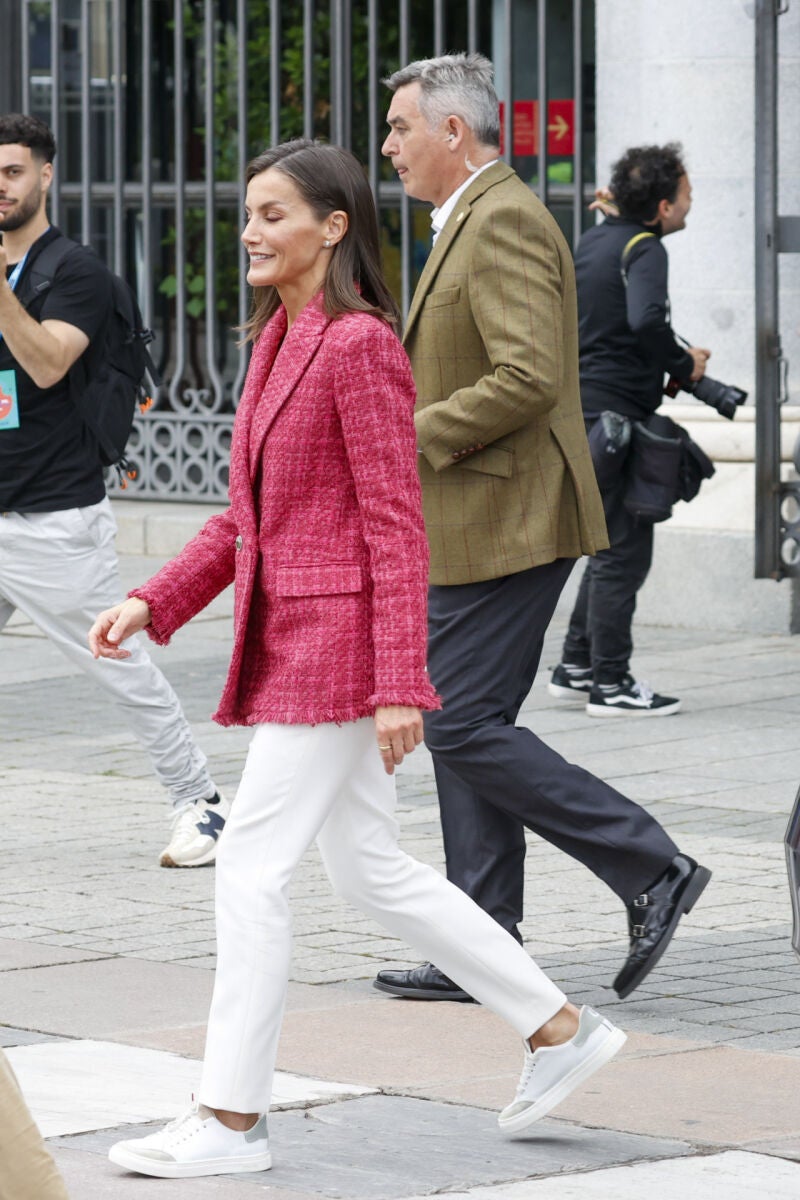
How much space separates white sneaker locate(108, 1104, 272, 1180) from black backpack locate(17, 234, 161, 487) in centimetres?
303

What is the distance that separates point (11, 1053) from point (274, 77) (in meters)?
9.39

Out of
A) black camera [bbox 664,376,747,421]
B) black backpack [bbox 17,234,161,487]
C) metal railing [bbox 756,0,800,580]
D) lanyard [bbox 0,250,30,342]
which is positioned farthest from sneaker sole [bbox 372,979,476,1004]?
metal railing [bbox 756,0,800,580]

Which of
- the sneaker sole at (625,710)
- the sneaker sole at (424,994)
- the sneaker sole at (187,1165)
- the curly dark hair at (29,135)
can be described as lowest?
the sneaker sole at (625,710)

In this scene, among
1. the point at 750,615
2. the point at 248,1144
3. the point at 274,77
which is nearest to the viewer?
the point at 248,1144

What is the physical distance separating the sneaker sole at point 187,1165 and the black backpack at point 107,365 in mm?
3080

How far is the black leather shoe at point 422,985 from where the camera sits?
5344 millimetres

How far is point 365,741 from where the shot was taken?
4332mm

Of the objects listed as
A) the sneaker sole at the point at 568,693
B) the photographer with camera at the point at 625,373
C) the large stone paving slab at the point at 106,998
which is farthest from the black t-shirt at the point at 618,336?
the large stone paving slab at the point at 106,998

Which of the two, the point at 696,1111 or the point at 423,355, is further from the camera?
the point at 423,355

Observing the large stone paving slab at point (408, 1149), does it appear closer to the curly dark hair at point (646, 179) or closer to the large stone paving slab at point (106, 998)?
the large stone paving slab at point (106, 998)

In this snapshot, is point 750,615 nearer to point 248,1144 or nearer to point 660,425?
point 660,425

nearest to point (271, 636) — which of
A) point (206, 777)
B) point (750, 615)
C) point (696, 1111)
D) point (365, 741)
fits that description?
point (365, 741)

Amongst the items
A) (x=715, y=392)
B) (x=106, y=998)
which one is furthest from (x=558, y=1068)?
(x=715, y=392)

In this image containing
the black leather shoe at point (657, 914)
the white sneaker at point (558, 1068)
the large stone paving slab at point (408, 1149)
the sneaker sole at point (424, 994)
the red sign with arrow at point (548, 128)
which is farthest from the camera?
the red sign with arrow at point (548, 128)
